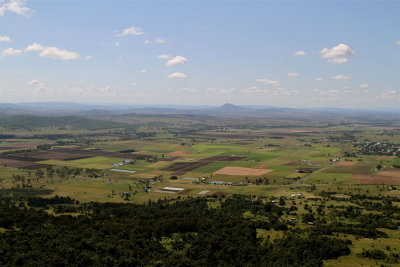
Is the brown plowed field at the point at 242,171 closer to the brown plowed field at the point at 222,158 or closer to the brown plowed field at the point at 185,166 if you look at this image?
the brown plowed field at the point at 185,166

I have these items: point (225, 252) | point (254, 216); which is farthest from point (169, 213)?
point (225, 252)

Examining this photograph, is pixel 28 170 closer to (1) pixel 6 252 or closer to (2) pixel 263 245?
(1) pixel 6 252

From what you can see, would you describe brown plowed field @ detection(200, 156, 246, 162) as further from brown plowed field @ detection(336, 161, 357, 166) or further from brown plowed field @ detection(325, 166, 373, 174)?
brown plowed field @ detection(336, 161, 357, 166)

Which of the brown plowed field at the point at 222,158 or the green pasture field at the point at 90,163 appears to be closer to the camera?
the green pasture field at the point at 90,163

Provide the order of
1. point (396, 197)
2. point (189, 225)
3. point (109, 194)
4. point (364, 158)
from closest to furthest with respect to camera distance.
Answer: point (189, 225), point (396, 197), point (109, 194), point (364, 158)

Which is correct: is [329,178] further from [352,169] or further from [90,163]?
[90,163]

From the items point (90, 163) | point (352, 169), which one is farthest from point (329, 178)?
point (90, 163)

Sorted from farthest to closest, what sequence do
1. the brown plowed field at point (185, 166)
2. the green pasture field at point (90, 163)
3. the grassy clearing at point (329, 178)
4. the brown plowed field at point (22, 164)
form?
the green pasture field at point (90, 163)
the brown plowed field at point (22, 164)
the brown plowed field at point (185, 166)
the grassy clearing at point (329, 178)

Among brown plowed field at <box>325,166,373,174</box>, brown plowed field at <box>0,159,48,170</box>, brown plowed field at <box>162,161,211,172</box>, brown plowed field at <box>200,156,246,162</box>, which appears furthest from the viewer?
brown plowed field at <box>200,156,246,162</box>

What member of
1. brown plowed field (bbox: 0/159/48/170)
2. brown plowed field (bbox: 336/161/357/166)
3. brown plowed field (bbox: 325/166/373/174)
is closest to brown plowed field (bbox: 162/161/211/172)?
brown plowed field (bbox: 325/166/373/174)

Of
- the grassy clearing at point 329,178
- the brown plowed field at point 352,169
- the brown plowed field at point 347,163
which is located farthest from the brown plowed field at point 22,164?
the brown plowed field at point 347,163

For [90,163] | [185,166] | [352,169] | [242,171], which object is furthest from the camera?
[90,163]
